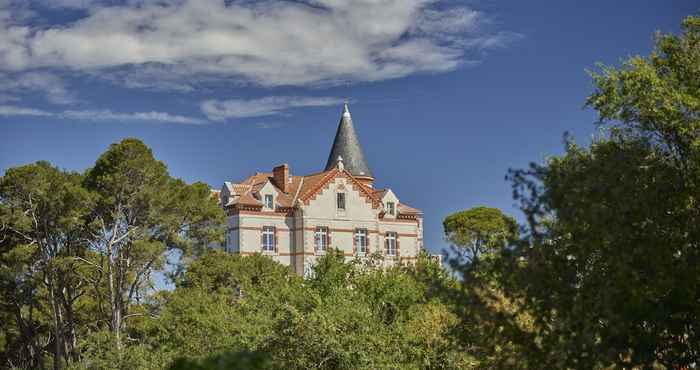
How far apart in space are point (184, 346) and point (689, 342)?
18.7 m

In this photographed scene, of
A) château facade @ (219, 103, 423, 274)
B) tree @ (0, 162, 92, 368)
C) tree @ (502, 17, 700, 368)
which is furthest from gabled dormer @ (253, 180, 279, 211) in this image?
tree @ (502, 17, 700, 368)

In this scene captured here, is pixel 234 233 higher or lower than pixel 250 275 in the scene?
higher

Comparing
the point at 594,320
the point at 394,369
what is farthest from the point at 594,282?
the point at 394,369

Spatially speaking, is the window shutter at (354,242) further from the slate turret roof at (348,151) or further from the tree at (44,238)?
the tree at (44,238)

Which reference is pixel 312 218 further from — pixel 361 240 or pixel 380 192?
pixel 380 192

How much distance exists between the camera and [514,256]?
36.6 ft

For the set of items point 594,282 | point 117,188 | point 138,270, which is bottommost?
point 594,282

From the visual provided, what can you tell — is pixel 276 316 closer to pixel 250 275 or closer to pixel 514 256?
pixel 514 256

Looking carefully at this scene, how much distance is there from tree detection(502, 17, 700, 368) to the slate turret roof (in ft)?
175

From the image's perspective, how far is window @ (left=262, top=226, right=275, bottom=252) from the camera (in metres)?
58.0

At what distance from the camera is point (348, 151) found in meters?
66.5

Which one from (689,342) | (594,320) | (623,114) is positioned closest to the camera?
(594,320)

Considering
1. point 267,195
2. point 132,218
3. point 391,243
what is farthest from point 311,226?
point 132,218

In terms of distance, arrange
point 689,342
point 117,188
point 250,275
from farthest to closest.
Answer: point 250,275 < point 117,188 < point 689,342
